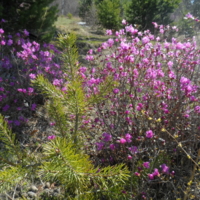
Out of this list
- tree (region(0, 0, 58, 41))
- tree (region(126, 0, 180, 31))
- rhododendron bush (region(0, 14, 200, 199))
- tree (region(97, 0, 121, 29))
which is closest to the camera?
rhododendron bush (region(0, 14, 200, 199))

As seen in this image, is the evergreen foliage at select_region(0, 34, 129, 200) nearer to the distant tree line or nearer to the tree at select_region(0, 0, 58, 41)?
the tree at select_region(0, 0, 58, 41)

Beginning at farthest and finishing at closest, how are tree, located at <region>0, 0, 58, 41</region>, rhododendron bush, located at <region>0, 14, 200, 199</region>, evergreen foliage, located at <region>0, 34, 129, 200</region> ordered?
tree, located at <region>0, 0, 58, 41</region>, rhododendron bush, located at <region>0, 14, 200, 199</region>, evergreen foliage, located at <region>0, 34, 129, 200</region>

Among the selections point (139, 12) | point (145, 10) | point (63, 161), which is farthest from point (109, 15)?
point (63, 161)

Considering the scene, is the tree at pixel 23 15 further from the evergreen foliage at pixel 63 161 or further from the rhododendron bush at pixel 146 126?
the evergreen foliage at pixel 63 161

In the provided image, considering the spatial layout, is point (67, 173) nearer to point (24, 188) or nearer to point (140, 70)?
point (24, 188)

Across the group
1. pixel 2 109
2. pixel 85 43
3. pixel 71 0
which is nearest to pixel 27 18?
pixel 2 109

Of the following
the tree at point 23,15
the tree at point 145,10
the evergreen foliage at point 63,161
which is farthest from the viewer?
the tree at point 145,10

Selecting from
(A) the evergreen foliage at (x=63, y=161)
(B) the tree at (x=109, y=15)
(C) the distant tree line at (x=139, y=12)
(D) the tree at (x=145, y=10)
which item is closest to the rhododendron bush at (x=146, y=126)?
(A) the evergreen foliage at (x=63, y=161)

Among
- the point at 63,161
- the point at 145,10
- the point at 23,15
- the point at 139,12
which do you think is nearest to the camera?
the point at 63,161

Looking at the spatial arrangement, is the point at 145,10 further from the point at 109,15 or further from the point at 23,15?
the point at 23,15

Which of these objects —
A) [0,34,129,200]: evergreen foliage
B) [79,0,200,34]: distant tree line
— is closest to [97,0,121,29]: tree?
[79,0,200,34]: distant tree line

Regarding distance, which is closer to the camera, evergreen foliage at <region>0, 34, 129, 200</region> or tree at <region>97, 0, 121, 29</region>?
evergreen foliage at <region>0, 34, 129, 200</region>

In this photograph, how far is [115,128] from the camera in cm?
262

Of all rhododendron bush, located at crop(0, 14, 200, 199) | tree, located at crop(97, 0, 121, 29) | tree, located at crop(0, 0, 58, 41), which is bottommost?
rhododendron bush, located at crop(0, 14, 200, 199)
